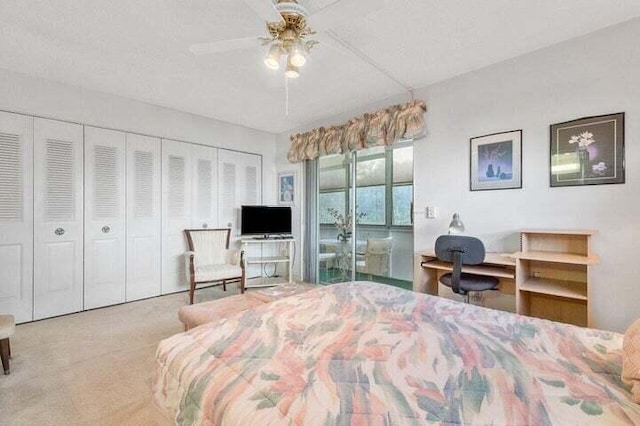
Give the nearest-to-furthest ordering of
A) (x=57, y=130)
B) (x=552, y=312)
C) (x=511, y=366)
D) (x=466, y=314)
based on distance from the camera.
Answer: (x=511, y=366) → (x=466, y=314) → (x=552, y=312) → (x=57, y=130)

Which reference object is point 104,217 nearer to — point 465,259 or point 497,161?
point 465,259

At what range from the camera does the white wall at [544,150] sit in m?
2.17

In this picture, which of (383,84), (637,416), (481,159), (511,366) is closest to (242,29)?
(383,84)

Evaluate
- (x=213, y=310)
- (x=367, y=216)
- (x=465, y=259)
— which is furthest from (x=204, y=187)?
(x=465, y=259)

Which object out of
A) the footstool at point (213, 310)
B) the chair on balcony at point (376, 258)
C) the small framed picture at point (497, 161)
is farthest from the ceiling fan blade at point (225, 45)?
the chair on balcony at point (376, 258)

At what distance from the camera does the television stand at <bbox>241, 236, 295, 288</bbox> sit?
4461mm

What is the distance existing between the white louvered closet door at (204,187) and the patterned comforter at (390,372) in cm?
322

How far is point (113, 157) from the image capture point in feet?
11.7

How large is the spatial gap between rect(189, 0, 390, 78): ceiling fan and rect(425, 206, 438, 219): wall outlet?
2.05 m

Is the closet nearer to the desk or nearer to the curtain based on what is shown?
the curtain

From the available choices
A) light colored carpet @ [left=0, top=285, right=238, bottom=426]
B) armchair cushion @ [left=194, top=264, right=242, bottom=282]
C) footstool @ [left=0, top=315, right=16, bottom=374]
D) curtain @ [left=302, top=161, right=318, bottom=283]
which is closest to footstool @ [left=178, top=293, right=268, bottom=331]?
light colored carpet @ [left=0, top=285, right=238, bottom=426]

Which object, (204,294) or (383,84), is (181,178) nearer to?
(204,294)

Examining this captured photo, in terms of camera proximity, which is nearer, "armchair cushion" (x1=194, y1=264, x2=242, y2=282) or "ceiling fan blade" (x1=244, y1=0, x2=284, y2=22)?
"ceiling fan blade" (x1=244, y1=0, x2=284, y2=22)

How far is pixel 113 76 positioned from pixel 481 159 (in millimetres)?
3823
